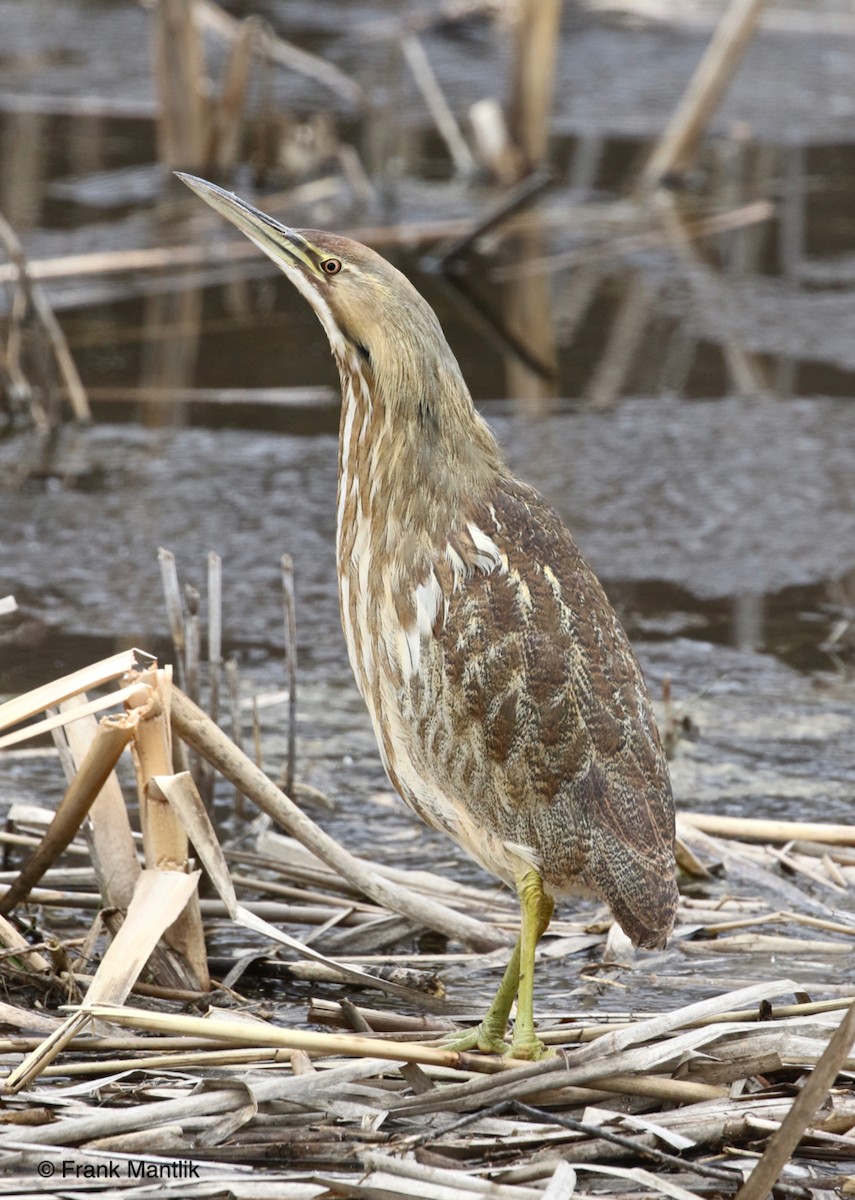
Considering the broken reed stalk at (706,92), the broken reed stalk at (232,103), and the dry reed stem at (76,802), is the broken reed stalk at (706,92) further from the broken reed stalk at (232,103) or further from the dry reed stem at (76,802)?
the dry reed stem at (76,802)

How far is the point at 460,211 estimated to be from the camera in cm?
784

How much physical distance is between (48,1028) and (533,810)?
0.73 m

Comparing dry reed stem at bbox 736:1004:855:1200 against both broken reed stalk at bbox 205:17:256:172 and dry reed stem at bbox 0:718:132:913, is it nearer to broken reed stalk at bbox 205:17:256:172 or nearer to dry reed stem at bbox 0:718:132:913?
dry reed stem at bbox 0:718:132:913

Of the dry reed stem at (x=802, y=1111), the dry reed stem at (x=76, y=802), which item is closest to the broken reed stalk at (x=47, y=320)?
the dry reed stem at (x=76, y=802)

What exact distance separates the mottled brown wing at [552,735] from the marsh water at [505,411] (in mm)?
835

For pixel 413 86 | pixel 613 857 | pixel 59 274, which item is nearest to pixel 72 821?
pixel 613 857

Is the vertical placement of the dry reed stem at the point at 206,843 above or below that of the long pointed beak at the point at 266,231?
below

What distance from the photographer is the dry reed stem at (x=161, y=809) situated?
2.64 m

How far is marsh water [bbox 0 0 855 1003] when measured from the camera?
4125 millimetres

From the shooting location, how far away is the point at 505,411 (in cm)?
593

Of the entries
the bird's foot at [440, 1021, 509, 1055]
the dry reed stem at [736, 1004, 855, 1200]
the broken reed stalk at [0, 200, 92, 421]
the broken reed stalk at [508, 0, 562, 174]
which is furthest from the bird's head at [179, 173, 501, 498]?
the broken reed stalk at [508, 0, 562, 174]

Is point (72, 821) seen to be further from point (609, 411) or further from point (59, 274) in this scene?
point (59, 274)

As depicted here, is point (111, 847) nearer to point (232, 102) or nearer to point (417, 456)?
point (417, 456)

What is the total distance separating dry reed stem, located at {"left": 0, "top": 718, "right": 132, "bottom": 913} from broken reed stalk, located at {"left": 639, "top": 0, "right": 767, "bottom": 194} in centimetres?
570
